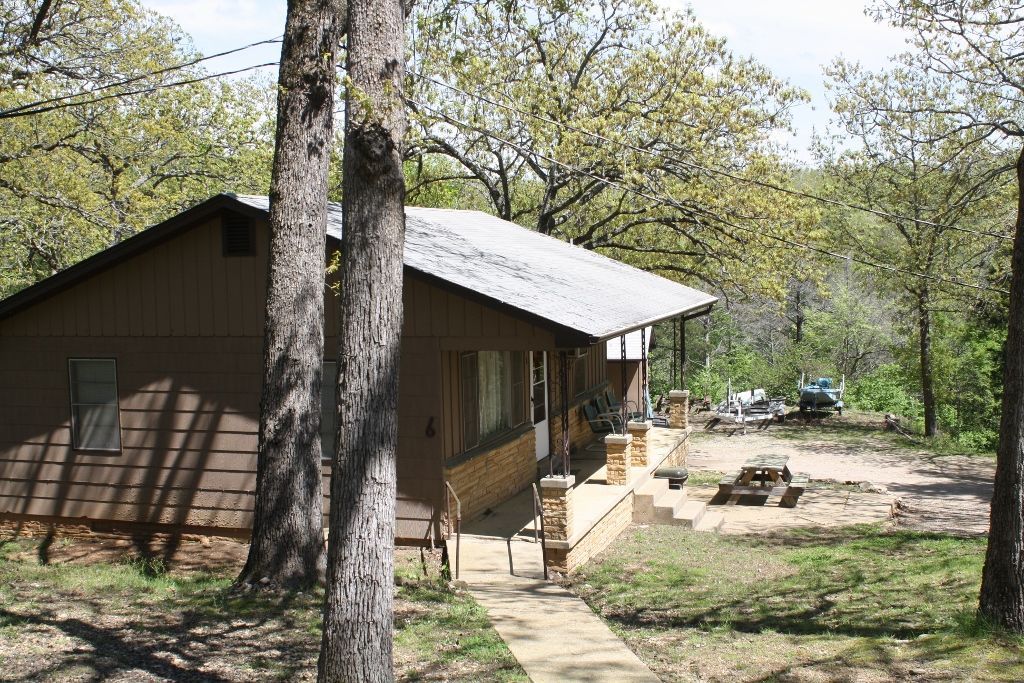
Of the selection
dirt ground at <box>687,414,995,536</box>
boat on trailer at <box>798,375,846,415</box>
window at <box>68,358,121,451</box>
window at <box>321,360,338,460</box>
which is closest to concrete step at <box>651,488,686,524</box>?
dirt ground at <box>687,414,995,536</box>

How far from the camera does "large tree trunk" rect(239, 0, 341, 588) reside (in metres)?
8.79

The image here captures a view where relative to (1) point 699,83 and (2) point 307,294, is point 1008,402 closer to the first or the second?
(2) point 307,294

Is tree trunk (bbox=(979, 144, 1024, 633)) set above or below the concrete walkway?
above

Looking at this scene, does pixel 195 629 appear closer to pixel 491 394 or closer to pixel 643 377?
pixel 491 394

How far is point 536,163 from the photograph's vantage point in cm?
2302

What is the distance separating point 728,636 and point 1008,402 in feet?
10.3

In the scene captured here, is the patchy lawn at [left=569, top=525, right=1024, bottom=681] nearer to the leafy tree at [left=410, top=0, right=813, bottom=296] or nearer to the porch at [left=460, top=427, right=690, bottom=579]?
the porch at [left=460, top=427, right=690, bottom=579]

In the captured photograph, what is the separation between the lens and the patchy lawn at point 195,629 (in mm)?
6848

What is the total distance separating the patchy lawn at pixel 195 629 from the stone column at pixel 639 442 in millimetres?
4742

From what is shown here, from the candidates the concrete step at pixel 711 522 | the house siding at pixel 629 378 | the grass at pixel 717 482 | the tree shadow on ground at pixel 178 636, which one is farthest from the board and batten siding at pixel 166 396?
the house siding at pixel 629 378

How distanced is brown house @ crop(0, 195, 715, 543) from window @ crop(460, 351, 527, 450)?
48 mm

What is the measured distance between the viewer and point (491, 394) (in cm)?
1270

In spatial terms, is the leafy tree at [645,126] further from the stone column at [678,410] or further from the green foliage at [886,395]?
the green foliage at [886,395]

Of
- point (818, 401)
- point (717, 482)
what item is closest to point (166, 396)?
point (717, 482)
